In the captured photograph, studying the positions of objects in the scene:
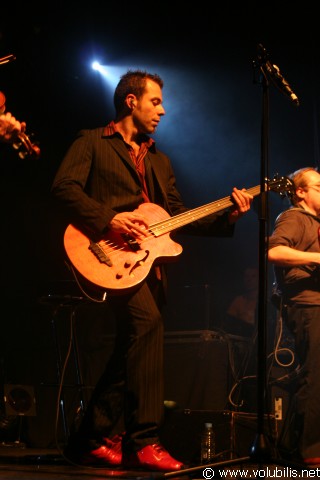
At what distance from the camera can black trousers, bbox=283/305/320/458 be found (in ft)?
12.9

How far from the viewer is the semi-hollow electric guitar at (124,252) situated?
335 centimetres

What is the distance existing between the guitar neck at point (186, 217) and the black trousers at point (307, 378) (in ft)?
3.01

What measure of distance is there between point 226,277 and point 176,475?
529 cm

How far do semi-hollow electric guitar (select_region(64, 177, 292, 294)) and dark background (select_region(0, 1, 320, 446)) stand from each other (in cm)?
341

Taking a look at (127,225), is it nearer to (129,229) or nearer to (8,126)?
(129,229)

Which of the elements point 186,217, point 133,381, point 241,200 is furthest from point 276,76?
point 133,381

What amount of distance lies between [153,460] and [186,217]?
1340 millimetres

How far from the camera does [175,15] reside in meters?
7.31

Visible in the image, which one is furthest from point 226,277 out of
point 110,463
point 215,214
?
point 110,463

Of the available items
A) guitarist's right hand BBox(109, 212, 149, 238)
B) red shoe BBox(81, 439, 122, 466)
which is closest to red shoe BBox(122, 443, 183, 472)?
red shoe BBox(81, 439, 122, 466)

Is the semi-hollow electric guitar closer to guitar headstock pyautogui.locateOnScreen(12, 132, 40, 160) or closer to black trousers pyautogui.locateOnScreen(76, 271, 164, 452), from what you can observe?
black trousers pyautogui.locateOnScreen(76, 271, 164, 452)

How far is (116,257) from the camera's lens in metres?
3.43

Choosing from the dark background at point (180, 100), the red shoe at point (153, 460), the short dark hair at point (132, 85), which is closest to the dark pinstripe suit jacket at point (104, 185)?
the short dark hair at point (132, 85)

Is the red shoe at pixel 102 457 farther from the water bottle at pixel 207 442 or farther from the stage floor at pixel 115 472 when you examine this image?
the water bottle at pixel 207 442
